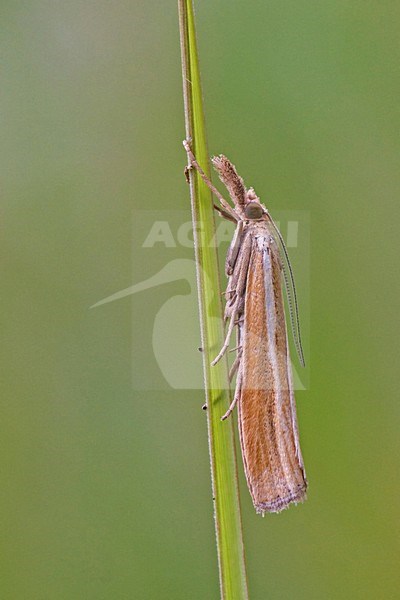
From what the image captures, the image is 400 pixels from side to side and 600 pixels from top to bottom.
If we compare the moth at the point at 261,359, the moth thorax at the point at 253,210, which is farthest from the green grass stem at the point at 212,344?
the moth thorax at the point at 253,210

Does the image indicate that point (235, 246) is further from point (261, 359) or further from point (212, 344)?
point (212, 344)

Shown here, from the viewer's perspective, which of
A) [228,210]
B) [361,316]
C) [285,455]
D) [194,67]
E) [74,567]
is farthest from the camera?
[361,316]

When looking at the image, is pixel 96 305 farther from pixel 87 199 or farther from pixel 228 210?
pixel 228 210

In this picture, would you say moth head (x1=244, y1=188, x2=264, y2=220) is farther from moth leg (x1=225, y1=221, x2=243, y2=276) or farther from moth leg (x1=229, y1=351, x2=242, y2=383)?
moth leg (x1=229, y1=351, x2=242, y2=383)

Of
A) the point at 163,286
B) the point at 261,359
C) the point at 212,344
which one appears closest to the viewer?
the point at 212,344

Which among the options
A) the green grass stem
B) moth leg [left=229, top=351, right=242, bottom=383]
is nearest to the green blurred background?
moth leg [left=229, top=351, right=242, bottom=383]

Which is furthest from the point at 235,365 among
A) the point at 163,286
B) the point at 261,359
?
the point at 163,286

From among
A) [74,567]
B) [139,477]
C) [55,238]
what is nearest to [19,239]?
[55,238]
